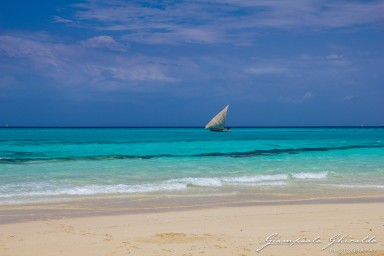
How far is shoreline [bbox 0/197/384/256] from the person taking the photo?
7.73 m

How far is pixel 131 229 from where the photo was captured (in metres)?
9.45

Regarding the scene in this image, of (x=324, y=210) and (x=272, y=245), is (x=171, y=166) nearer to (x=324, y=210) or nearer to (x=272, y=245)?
(x=324, y=210)

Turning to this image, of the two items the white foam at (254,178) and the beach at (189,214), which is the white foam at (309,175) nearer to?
the beach at (189,214)

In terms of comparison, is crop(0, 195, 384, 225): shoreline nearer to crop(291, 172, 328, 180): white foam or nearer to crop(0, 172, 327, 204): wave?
crop(0, 172, 327, 204): wave

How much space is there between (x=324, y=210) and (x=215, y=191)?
4.63 m

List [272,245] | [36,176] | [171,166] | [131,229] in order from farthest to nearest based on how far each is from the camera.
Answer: [171,166]
[36,176]
[131,229]
[272,245]

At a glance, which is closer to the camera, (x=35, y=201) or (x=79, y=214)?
(x=79, y=214)

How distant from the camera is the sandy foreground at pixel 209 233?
7723 mm

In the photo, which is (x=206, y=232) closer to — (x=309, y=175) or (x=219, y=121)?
(x=309, y=175)

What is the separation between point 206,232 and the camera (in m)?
9.13

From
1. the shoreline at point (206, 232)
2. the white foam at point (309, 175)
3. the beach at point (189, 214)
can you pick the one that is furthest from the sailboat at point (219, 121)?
the shoreline at point (206, 232)

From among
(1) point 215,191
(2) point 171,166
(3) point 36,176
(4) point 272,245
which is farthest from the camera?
(2) point 171,166

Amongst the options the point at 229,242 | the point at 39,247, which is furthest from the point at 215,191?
the point at 39,247

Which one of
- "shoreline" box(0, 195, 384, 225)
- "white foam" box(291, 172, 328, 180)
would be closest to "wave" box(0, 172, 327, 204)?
"white foam" box(291, 172, 328, 180)
